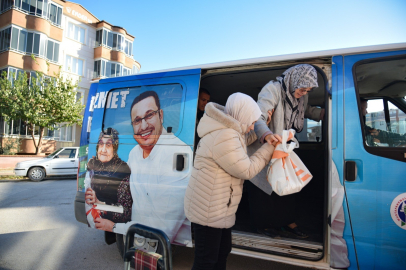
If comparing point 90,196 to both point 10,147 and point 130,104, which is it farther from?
point 10,147

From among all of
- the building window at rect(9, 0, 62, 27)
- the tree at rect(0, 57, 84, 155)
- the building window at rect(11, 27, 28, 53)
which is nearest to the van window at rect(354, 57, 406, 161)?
the tree at rect(0, 57, 84, 155)

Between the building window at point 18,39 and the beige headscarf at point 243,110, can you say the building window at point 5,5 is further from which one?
the beige headscarf at point 243,110

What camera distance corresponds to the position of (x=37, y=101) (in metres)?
18.1

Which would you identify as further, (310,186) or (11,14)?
(11,14)

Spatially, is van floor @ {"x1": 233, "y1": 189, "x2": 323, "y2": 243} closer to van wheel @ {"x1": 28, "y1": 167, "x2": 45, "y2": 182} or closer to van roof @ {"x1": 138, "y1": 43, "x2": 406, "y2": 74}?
van roof @ {"x1": 138, "y1": 43, "x2": 406, "y2": 74}

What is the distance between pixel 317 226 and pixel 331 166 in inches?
54.1

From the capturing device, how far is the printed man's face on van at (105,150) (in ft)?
10.8

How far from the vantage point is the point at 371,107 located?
2479 mm

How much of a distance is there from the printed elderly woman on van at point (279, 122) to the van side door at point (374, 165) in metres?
0.46

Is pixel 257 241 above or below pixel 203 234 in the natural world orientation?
below

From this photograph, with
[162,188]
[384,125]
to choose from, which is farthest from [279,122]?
[162,188]

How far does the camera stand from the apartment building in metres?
20.1

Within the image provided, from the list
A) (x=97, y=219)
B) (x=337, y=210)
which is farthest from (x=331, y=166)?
(x=97, y=219)

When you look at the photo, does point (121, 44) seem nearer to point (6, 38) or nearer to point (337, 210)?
point (6, 38)
